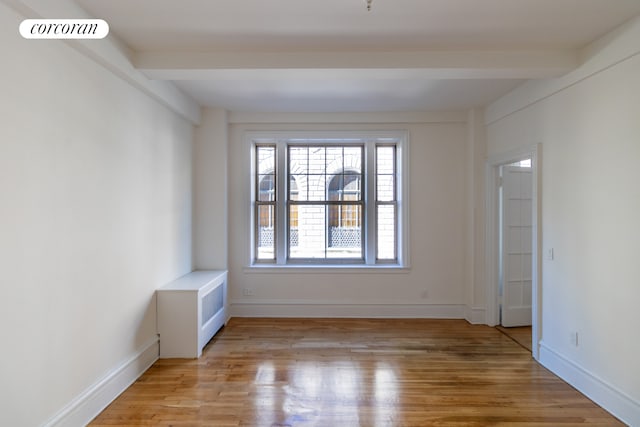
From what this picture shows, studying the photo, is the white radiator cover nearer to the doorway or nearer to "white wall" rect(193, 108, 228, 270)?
"white wall" rect(193, 108, 228, 270)

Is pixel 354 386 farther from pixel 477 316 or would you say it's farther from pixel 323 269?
pixel 477 316

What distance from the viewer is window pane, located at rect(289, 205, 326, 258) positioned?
4.88 m

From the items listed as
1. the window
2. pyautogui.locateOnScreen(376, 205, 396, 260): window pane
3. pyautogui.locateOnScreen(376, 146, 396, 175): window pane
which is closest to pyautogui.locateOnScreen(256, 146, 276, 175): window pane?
the window

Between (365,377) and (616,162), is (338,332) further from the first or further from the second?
(616,162)

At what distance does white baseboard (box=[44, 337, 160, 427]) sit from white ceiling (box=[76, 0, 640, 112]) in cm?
247

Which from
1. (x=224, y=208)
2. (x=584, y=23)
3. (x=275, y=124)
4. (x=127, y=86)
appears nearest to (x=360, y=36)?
(x=584, y=23)

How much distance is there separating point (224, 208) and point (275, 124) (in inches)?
52.6

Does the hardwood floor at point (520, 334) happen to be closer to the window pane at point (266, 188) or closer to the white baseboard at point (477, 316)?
the white baseboard at point (477, 316)

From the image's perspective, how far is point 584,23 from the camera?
2.39 m

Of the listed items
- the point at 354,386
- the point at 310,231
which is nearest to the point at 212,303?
the point at 310,231

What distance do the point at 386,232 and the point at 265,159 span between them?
2.03m

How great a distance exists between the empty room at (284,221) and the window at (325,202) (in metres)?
0.15

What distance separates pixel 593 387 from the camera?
267 cm

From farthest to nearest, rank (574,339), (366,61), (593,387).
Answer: (574,339)
(366,61)
(593,387)
